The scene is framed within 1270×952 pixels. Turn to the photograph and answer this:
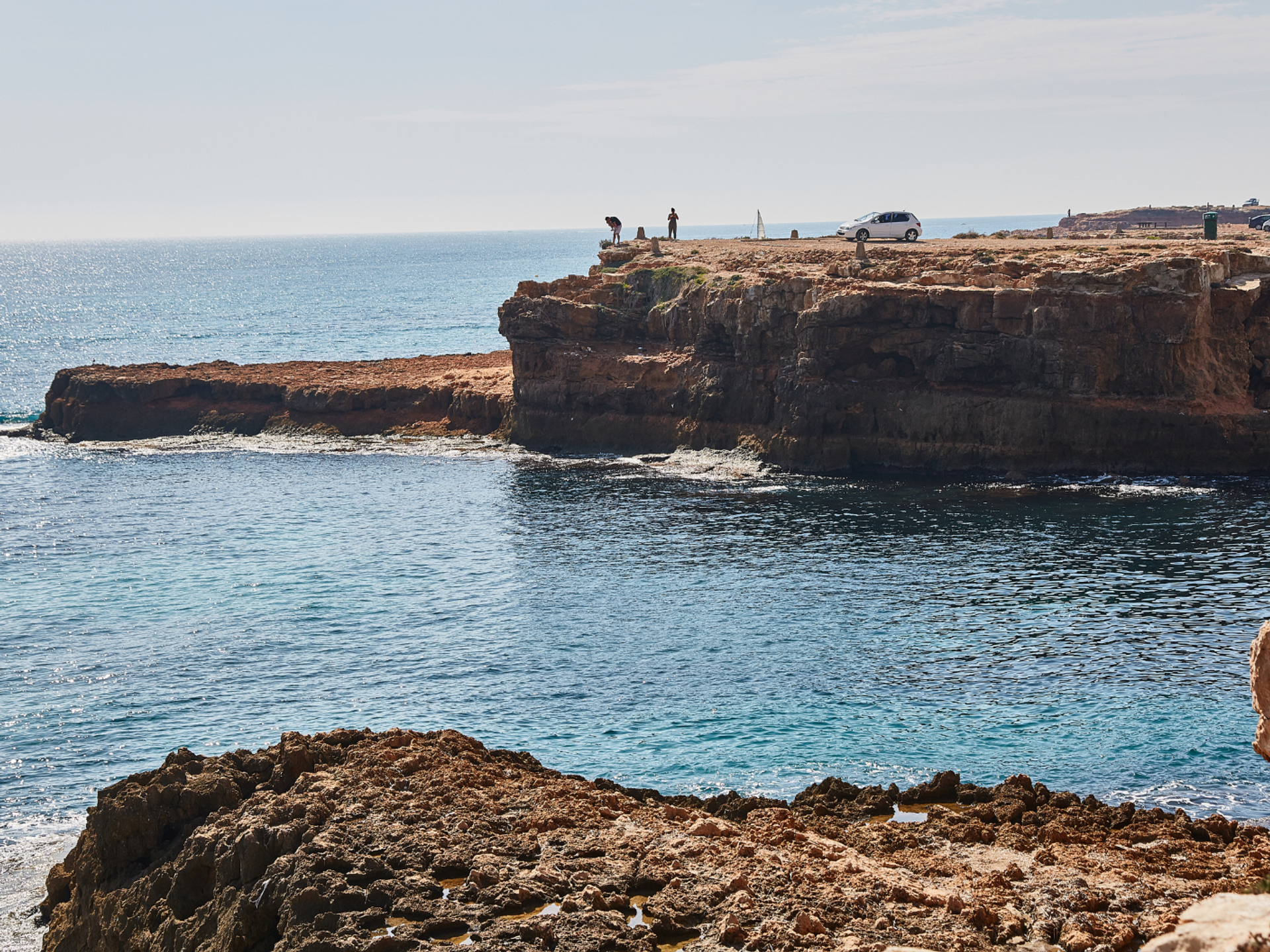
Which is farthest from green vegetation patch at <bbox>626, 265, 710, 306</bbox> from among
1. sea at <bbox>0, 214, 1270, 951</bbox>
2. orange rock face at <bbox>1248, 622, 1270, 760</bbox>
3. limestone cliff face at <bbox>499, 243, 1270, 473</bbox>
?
orange rock face at <bbox>1248, 622, 1270, 760</bbox>

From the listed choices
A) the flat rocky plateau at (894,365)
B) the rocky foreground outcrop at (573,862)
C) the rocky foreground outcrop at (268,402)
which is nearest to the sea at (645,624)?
the flat rocky plateau at (894,365)

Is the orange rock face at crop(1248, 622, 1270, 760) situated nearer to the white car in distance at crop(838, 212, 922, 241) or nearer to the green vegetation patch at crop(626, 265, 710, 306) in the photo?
the green vegetation patch at crop(626, 265, 710, 306)

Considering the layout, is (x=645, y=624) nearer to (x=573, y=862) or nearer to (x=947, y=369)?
(x=573, y=862)

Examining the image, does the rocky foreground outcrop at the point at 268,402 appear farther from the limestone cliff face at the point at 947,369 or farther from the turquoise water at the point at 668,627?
the turquoise water at the point at 668,627

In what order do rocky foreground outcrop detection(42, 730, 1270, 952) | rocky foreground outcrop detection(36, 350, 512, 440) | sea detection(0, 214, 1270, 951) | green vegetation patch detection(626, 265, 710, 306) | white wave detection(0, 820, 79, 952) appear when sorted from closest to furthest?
rocky foreground outcrop detection(42, 730, 1270, 952)
white wave detection(0, 820, 79, 952)
sea detection(0, 214, 1270, 951)
green vegetation patch detection(626, 265, 710, 306)
rocky foreground outcrop detection(36, 350, 512, 440)

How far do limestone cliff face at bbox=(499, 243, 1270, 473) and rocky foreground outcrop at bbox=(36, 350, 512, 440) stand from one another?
282 inches

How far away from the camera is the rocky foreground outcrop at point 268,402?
240 ft

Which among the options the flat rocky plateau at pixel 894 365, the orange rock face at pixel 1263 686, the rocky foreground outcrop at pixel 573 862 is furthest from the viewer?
the flat rocky plateau at pixel 894 365

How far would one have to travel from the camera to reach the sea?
92.3ft

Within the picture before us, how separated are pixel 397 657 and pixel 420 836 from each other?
658 inches

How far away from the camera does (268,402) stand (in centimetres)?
7619

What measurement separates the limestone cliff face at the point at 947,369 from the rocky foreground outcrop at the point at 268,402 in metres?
7.15

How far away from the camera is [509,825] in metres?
20.0

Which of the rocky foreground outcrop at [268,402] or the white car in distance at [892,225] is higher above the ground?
the white car in distance at [892,225]
